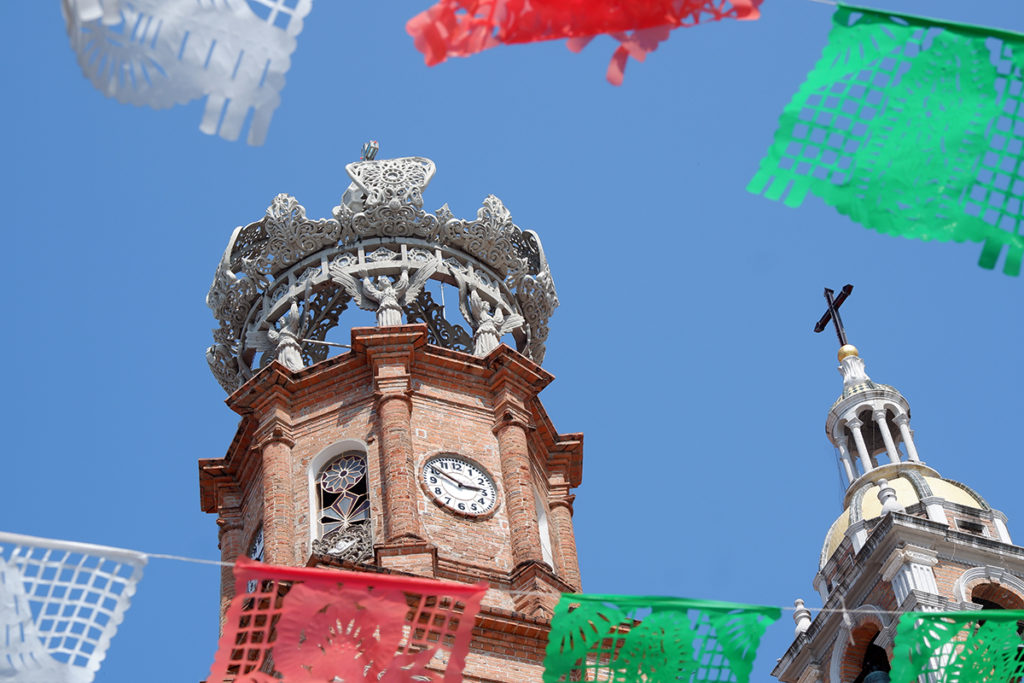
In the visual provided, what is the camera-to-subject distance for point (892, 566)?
33.2 metres

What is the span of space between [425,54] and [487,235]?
67.6 feet

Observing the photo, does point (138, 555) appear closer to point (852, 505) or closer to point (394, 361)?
point (394, 361)

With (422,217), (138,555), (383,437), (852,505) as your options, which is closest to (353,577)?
(138,555)

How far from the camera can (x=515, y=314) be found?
108ft

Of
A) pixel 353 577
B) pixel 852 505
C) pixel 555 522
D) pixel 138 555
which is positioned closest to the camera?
pixel 138 555

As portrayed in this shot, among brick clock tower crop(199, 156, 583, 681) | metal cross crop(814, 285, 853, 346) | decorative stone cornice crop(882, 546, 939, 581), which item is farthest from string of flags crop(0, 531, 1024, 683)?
metal cross crop(814, 285, 853, 346)

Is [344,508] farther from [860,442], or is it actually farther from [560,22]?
[560,22]

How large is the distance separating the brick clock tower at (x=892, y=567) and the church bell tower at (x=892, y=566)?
17mm

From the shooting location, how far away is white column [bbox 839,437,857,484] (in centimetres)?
3856

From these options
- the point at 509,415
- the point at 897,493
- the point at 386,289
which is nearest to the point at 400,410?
the point at 509,415

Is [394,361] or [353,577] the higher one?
[394,361]

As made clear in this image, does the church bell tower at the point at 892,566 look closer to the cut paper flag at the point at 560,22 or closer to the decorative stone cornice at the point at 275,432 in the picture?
the decorative stone cornice at the point at 275,432

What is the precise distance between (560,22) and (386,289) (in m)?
19.0

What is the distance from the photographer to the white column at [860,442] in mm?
38281
